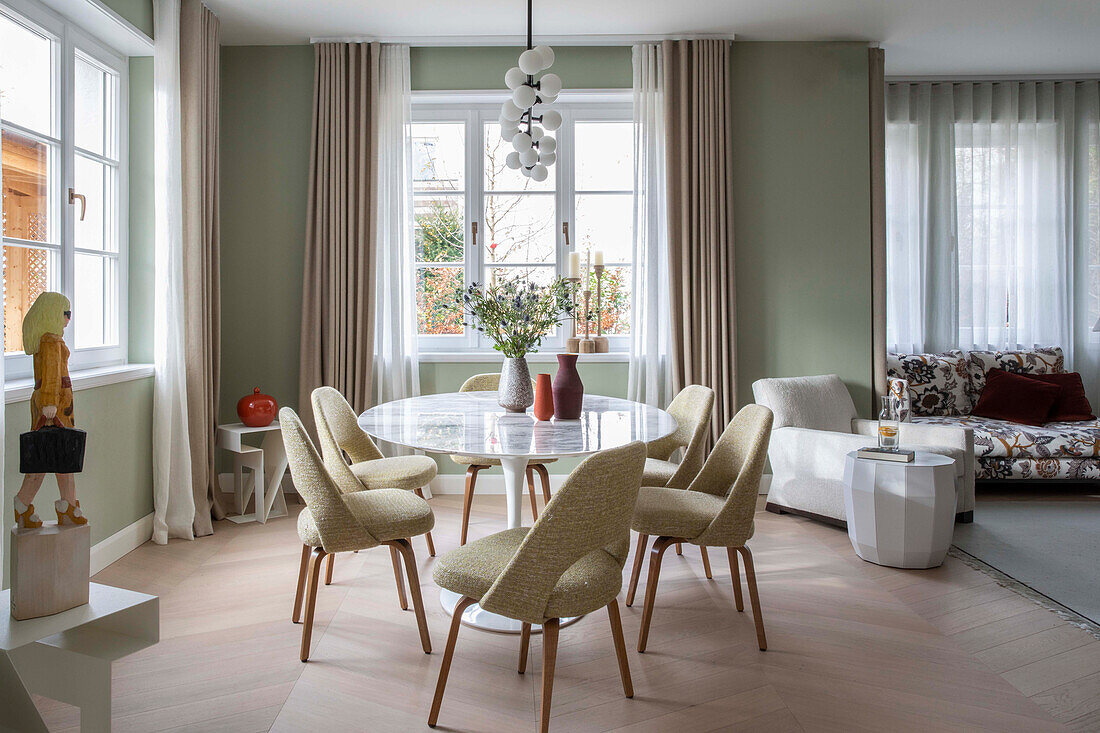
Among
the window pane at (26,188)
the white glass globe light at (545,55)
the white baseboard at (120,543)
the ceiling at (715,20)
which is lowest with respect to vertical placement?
the white baseboard at (120,543)

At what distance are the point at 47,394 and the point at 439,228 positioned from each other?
309 centimetres

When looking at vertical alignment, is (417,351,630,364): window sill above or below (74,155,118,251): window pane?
below

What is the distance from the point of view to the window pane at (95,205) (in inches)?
129

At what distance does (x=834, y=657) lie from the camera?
2.34 metres

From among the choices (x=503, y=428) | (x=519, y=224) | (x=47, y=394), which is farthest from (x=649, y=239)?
(x=47, y=394)

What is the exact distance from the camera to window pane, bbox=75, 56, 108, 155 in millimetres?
3299

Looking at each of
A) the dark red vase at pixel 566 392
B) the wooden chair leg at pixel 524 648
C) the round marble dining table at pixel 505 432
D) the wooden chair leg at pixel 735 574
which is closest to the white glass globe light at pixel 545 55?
the dark red vase at pixel 566 392

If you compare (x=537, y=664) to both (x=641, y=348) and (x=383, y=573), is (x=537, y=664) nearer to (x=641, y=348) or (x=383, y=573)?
(x=383, y=573)

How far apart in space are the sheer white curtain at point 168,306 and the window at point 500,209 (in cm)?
142

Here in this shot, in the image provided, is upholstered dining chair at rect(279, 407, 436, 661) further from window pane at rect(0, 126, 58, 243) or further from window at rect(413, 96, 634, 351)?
window at rect(413, 96, 634, 351)

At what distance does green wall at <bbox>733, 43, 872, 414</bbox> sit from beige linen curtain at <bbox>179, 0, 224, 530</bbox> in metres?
3.08

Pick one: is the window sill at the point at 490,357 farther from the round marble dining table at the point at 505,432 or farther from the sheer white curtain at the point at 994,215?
the sheer white curtain at the point at 994,215

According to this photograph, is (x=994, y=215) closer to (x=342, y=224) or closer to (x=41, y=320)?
(x=342, y=224)

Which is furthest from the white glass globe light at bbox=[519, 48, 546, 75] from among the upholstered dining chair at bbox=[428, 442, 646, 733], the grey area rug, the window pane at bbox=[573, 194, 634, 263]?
the grey area rug
